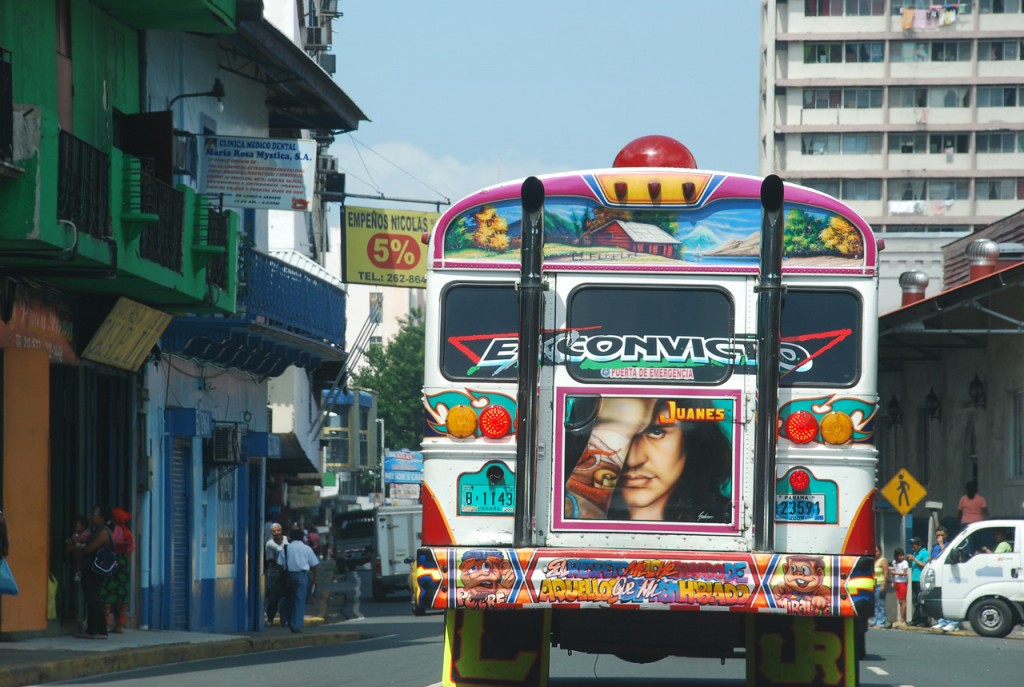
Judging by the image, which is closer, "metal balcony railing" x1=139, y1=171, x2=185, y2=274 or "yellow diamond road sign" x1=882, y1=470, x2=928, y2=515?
"metal balcony railing" x1=139, y1=171, x2=185, y2=274

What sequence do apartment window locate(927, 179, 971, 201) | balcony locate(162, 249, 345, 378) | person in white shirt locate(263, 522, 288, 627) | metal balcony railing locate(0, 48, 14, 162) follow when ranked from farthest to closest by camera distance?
apartment window locate(927, 179, 971, 201) → person in white shirt locate(263, 522, 288, 627) → balcony locate(162, 249, 345, 378) → metal balcony railing locate(0, 48, 14, 162)

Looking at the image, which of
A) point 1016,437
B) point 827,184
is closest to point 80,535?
point 1016,437

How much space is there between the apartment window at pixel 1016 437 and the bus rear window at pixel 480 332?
2521 cm

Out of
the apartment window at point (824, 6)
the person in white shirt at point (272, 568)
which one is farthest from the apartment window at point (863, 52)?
the person in white shirt at point (272, 568)

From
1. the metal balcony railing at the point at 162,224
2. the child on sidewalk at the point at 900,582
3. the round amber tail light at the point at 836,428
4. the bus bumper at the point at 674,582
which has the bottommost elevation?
the child on sidewalk at the point at 900,582

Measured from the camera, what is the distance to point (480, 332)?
1050cm

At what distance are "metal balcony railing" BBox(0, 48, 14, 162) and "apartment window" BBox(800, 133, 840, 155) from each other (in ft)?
260

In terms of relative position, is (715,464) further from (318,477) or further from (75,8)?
(318,477)

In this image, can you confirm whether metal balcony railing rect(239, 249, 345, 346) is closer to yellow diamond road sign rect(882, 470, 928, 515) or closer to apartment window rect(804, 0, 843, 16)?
yellow diamond road sign rect(882, 470, 928, 515)

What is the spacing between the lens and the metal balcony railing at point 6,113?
53.2 ft

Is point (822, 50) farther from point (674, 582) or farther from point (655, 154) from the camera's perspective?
point (674, 582)

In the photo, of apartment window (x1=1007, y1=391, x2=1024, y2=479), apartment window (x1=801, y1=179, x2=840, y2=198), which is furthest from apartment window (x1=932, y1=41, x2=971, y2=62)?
apartment window (x1=1007, y1=391, x2=1024, y2=479)

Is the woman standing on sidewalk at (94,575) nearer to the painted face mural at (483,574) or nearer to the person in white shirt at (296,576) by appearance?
the person in white shirt at (296,576)

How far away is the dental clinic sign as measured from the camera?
79.5 feet
